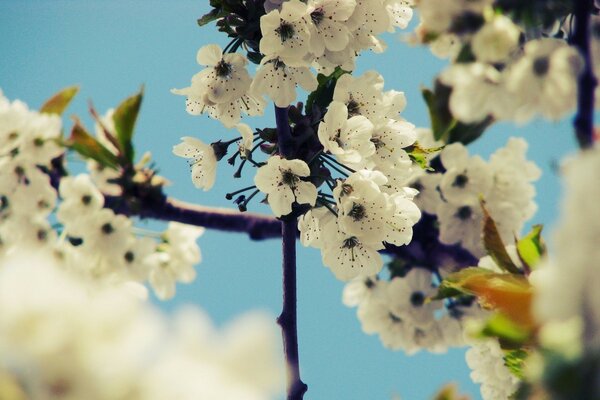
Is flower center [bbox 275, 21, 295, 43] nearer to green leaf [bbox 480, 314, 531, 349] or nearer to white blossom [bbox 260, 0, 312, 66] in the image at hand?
white blossom [bbox 260, 0, 312, 66]

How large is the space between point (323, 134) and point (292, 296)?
27 centimetres

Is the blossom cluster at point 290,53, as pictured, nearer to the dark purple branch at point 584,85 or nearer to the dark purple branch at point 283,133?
the dark purple branch at point 283,133

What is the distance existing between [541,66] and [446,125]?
1.25m

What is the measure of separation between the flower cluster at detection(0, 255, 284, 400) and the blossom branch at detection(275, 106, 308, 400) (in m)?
0.64

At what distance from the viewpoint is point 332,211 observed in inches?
44.1

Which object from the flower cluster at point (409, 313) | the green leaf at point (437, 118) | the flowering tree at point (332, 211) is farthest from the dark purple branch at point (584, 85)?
the flower cluster at point (409, 313)

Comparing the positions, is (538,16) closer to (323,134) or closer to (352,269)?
(323,134)

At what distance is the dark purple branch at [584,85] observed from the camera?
48 cm

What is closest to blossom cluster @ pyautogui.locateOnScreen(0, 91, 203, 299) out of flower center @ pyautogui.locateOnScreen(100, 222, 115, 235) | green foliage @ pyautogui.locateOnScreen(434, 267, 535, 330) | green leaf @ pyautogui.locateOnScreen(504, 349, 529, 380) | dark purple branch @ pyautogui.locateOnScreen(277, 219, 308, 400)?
flower center @ pyautogui.locateOnScreen(100, 222, 115, 235)

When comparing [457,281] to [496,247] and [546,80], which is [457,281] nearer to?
[496,247]

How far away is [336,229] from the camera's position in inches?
44.8

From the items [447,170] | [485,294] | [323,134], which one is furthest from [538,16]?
[447,170]

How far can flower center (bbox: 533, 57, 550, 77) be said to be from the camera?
0.53 m

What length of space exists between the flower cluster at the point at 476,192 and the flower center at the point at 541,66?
1255 mm
